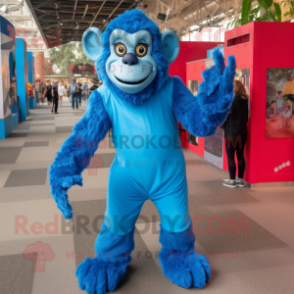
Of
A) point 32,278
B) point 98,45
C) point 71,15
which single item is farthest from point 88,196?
point 71,15

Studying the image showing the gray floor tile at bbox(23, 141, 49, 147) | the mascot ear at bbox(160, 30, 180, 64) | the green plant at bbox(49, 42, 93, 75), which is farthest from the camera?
the green plant at bbox(49, 42, 93, 75)

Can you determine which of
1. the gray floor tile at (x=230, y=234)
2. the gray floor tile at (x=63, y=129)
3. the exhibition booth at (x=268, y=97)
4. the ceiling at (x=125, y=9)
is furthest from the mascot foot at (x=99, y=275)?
the ceiling at (x=125, y=9)

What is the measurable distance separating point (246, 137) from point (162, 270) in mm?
2444

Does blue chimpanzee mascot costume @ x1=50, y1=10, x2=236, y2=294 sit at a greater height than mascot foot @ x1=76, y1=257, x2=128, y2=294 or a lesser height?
greater

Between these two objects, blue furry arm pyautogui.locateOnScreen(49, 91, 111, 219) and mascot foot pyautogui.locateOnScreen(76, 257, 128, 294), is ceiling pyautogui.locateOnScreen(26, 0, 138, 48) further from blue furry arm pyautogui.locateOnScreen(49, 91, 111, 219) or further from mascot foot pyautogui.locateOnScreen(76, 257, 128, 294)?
mascot foot pyautogui.locateOnScreen(76, 257, 128, 294)

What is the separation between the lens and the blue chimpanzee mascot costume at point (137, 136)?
2.00 m

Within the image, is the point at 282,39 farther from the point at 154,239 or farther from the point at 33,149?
the point at 33,149

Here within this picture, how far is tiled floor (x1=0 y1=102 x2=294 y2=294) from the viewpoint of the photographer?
2.32 metres

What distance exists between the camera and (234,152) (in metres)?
4.52

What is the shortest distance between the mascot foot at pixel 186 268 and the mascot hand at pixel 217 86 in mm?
984

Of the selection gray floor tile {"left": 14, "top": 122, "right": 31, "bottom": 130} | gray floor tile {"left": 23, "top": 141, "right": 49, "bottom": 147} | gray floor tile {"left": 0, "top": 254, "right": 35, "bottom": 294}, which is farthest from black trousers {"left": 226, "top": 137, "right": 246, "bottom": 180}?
gray floor tile {"left": 14, "top": 122, "right": 31, "bottom": 130}

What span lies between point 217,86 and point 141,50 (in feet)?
1.65

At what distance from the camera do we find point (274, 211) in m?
3.63

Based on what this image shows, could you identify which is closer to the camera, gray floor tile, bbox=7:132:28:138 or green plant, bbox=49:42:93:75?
gray floor tile, bbox=7:132:28:138
